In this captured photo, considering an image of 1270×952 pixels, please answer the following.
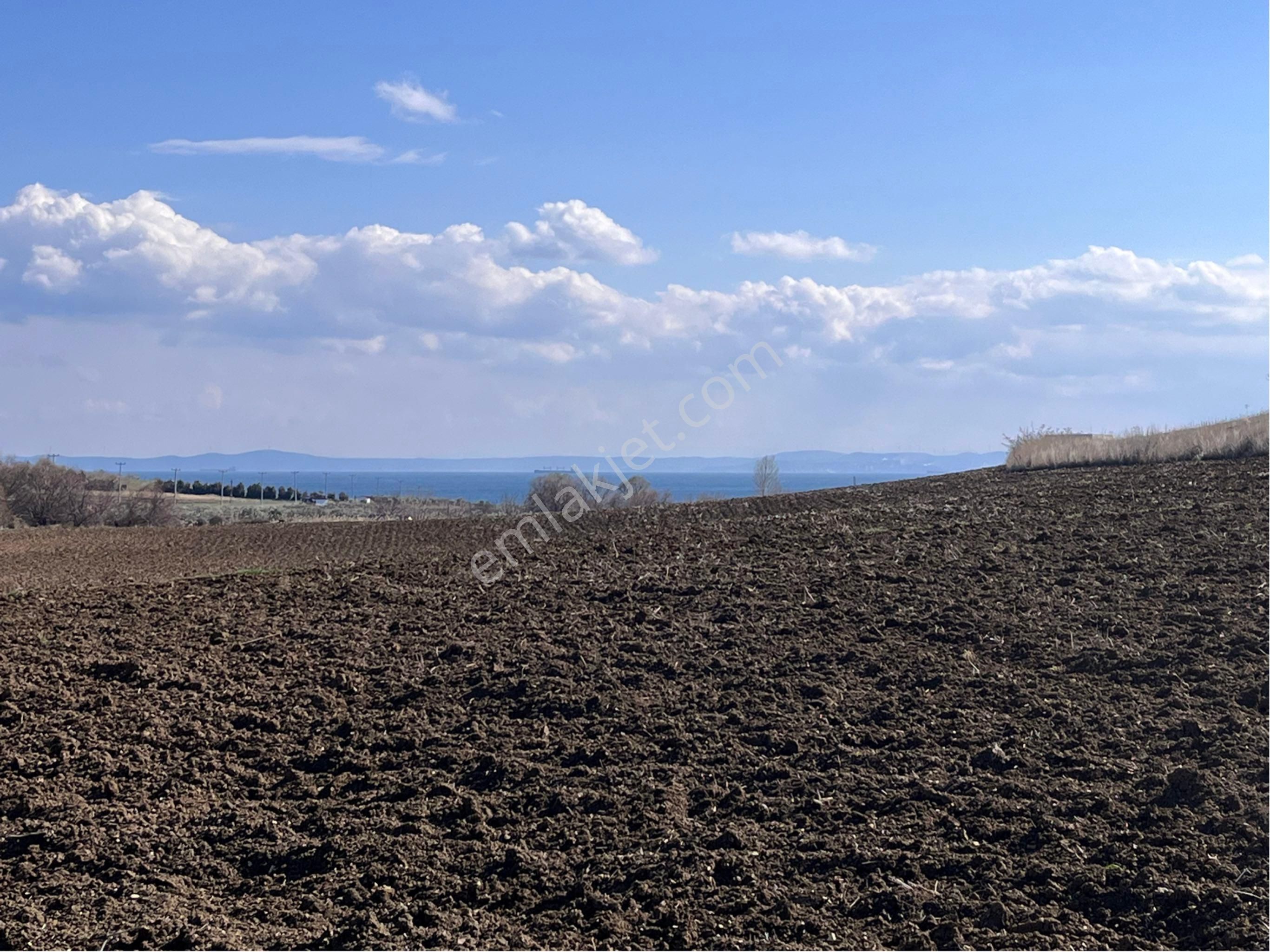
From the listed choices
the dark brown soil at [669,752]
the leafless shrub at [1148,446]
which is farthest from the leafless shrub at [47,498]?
the leafless shrub at [1148,446]

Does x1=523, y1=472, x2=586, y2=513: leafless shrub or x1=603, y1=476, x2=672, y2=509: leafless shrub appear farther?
x1=603, y1=476, x2=672, y2=509: leafless shrub

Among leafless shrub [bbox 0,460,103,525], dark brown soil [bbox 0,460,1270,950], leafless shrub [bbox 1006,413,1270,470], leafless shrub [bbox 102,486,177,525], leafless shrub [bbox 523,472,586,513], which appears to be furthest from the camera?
leafless shrub [bbox 523,472,586,513]

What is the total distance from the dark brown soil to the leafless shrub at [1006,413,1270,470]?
194 inches

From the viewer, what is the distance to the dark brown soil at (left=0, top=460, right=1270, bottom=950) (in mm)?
4156

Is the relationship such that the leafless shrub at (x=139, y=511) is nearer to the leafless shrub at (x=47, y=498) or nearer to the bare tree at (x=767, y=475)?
the leafless shrub at (x=47, y=498)

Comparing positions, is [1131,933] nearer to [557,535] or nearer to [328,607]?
[328,607]

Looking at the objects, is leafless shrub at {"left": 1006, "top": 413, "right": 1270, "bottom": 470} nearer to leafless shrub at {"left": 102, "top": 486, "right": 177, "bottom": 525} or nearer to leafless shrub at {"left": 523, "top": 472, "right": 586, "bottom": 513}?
leafless shrub at {"left": 523, "top": 472, "right": 586, "bottom": 513}

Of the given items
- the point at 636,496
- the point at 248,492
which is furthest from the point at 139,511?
the point at 248,492

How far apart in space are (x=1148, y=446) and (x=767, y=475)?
30.7 m

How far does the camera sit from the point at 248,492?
1818 inches

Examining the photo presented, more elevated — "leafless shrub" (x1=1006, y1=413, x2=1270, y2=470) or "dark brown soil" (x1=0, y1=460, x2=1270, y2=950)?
"leafless shrub" (x1=1006, y1=413, x2=1270, y2=470)

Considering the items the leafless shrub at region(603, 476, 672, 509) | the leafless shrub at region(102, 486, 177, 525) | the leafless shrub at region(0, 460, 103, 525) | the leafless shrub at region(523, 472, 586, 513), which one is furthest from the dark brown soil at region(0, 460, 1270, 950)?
the leafless shrub at region(603, 476, 672, 509)

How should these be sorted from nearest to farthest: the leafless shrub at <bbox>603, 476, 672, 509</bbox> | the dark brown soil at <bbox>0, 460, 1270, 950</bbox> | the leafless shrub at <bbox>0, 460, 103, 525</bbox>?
the dark brown soil at <bbox>0, 460, 1270, 950</bbox> < the leafless shrub at <bbox>0, 460, 103, 525</bbox> < the leafless shrub at <bbox>603, 476, 672, 509</bbox>

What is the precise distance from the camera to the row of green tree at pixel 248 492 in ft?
144
